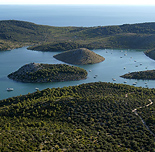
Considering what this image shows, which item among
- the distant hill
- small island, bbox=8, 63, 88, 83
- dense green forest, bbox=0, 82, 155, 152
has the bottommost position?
dense green forest, bbox=0, 82, 155, 152

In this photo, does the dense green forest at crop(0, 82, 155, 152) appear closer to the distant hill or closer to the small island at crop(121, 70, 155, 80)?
the small island at crop(121, 70, 155, 80)

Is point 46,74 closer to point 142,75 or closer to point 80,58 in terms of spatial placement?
point 80,58

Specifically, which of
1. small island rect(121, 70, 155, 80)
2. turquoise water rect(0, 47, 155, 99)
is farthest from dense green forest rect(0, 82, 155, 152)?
small island rect(121, 70, 155, 80)

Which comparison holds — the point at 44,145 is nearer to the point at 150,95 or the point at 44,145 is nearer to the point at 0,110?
the point at 0,110

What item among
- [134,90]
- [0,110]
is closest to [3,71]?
[0,110]

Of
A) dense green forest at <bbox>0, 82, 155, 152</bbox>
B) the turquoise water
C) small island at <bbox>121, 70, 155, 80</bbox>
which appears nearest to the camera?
dense green forest at <bbox>0, 82, 155, 152</bbox>
